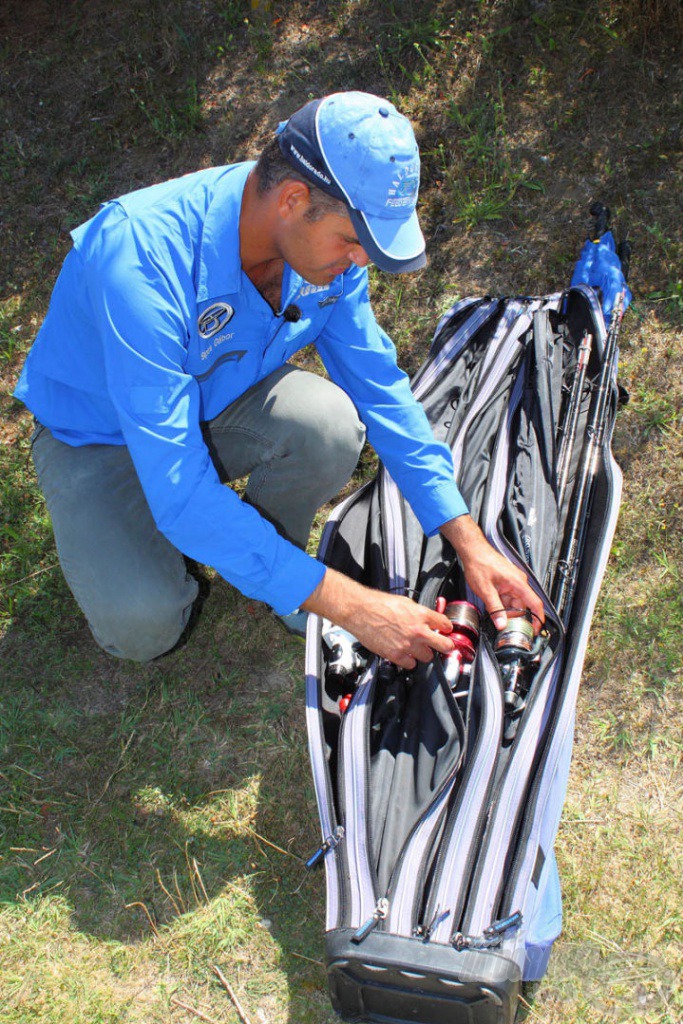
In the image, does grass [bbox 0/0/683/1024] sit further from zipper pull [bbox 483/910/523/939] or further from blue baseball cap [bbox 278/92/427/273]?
blue baseball cap [bbox 278/92/427/273]

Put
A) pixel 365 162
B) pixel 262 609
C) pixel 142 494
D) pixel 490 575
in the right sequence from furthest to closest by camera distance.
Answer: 1. pixel 262 609
2. pixel 142 494
3. pixel 490 575
4. pixel 365 162

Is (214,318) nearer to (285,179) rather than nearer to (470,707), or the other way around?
(285,179)

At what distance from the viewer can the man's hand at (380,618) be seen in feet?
8.72

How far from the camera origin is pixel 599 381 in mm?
3566

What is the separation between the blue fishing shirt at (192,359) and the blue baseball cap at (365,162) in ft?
1.28

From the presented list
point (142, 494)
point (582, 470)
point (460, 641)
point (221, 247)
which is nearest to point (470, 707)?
point (460, 641)

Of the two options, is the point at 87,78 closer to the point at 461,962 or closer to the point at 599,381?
the point at 599,381

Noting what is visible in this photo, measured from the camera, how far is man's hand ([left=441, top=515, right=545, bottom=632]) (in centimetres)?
286

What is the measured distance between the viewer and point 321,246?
246cm

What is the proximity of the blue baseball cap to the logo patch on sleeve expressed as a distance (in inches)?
20.3

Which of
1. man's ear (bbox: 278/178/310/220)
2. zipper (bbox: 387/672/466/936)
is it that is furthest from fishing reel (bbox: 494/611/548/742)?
man's ear (bbox: 278/178/310/220)

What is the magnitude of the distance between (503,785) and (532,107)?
361cm

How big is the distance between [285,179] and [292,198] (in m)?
0.06

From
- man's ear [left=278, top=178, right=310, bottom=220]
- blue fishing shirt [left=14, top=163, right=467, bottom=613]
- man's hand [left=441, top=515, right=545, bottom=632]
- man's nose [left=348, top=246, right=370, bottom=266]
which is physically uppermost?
man's ear [left=278, top=178, right=310, bottom=220]
